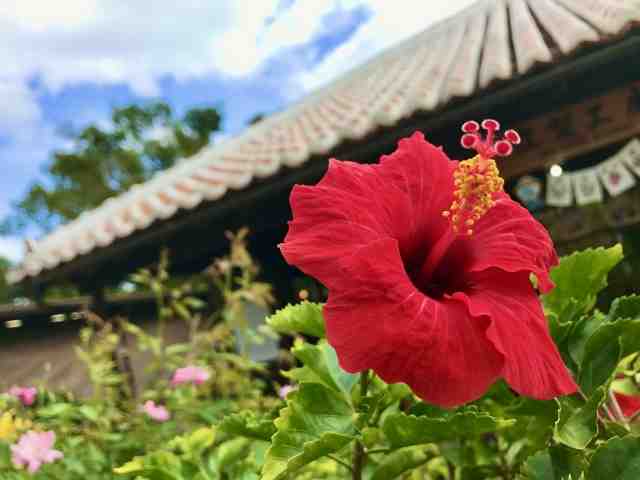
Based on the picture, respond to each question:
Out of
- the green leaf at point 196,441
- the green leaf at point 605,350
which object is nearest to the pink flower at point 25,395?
the green leaf at point 196,441

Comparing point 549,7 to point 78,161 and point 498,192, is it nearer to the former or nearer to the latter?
point 498,192

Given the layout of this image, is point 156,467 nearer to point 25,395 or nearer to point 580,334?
point 580,334

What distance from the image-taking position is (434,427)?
0.52m

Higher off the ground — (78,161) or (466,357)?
(78,161)

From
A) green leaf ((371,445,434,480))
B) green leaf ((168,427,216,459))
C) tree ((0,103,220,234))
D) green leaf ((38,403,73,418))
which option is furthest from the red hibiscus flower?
tree ((0,103,220,234))

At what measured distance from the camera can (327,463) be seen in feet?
3.32

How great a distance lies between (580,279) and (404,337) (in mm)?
318

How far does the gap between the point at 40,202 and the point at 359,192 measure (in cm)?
2034

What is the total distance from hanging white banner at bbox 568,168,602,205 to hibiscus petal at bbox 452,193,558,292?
232 cm

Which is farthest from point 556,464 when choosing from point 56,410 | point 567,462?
point 56,410

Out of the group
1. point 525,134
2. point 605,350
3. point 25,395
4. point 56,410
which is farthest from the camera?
point 525,134

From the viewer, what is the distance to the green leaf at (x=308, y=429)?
0.50 meters

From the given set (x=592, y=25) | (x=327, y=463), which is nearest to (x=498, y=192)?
(x=327, y=463)

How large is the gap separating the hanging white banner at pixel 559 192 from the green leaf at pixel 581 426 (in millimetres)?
2435
